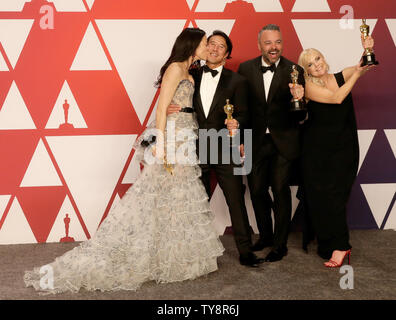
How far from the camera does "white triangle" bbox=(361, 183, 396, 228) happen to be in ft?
12.8

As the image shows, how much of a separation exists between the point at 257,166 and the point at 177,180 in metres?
0.71

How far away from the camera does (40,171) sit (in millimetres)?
3646

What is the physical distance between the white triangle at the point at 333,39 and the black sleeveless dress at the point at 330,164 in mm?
804

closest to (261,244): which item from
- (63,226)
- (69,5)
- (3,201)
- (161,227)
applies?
(161,227)

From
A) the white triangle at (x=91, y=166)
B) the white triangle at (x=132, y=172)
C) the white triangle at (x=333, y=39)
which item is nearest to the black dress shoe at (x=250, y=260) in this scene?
the white triangle at (x=132, y=172)

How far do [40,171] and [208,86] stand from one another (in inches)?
66.3

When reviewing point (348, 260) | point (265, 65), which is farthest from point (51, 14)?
point (348, 260)

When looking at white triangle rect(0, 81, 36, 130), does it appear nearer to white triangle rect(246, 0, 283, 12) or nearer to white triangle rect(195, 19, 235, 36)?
white triangle rect(195, 19, 235, 36)

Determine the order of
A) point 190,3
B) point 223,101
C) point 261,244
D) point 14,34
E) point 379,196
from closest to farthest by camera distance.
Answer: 1. point 223,101
2. point 261,244
3. point 14,34
4. point 190,3
5. point 379,196

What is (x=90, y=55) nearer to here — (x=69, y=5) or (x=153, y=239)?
(x=69, y=5)

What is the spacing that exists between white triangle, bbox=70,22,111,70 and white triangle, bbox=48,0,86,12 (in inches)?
7.1

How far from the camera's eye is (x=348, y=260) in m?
3.11
